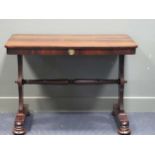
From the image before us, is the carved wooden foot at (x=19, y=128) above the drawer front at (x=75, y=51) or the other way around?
the other way around

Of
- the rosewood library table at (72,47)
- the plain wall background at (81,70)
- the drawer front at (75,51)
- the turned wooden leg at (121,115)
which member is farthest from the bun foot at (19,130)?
the turned wooden leg at (121,115)

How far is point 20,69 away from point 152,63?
3.48 ft

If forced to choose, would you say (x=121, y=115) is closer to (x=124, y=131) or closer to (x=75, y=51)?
(x=124, y=131)

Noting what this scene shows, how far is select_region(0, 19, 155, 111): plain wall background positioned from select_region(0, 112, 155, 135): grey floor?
0.24ft

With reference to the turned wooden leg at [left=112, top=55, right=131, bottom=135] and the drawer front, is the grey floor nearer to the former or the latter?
the turned wooden leg at [left=112, top=55, right=131, bottom=135]

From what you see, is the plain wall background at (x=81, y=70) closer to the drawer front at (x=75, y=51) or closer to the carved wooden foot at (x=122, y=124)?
the carved wooden foot at (x=122, y=124)

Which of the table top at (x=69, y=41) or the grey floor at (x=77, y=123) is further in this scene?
the grey floor at (x=77, y=123)

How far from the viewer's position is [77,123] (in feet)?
8.05

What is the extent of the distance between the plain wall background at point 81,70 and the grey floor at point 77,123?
0.07 meters

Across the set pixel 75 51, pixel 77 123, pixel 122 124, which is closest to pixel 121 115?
pixel 122 124

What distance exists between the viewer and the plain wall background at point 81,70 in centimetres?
247

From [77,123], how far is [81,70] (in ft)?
1.42

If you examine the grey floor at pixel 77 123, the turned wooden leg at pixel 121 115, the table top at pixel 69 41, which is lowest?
the grey floor at pixel 77 123
